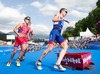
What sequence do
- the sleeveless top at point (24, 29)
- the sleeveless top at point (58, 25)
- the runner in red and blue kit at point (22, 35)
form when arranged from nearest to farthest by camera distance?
the sleeveless top at point (58, 25) < the runner in red and blue kit at point (22, 35) < the sleeveless top at point (24, 29)

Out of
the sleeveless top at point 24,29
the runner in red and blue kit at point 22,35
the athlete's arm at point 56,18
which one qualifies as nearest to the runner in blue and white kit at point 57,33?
the athlete's arm at point 56,18

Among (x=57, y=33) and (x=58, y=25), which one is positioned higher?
(x=58, y=25)

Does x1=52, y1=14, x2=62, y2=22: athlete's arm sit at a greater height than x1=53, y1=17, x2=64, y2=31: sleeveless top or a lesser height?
greater

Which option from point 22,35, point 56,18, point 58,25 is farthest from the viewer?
point 22,35

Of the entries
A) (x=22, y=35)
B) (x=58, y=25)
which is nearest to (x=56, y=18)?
(x=58, y=25)

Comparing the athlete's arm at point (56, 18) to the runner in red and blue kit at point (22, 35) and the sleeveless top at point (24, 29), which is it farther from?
the sleeveless top at point (24, 29)

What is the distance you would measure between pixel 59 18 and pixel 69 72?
172 centimetres

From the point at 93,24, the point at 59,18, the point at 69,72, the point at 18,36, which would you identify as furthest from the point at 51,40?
the point at 93,24

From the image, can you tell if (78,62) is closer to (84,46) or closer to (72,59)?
(72,59)

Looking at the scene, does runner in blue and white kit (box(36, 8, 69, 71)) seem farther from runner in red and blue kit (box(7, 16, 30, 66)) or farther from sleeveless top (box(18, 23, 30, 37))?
sleeveless top (box(18, 23, 30, 37))

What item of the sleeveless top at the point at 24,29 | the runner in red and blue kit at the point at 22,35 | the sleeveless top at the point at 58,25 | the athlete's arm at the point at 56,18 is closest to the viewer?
the athlete's arm at the point at 56,18

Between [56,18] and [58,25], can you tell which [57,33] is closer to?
[58,25]

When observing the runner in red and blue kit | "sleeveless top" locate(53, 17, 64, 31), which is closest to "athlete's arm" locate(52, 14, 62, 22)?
"sleeveless top" locate(53, 17, 64, 31)

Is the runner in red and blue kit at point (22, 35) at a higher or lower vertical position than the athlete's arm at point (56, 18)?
lower
